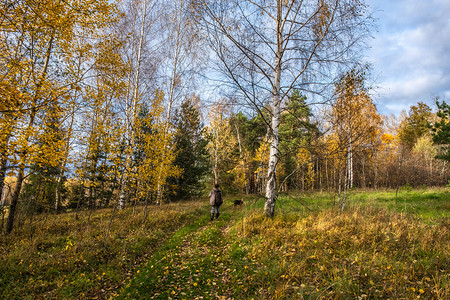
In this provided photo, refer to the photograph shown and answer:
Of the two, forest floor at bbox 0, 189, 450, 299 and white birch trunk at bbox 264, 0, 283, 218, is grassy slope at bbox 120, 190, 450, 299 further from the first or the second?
white birch trunk at bbox 264, 0, 283, 218

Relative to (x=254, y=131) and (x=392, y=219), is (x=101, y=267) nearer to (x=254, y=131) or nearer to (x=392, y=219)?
(x=392, y=219)

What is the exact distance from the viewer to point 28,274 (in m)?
3.93

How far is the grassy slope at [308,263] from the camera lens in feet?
9.71

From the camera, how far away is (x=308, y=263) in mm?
3723

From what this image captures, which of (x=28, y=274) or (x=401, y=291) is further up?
(x=401, y=291)

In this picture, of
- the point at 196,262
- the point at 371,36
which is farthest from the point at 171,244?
the point at 371,36

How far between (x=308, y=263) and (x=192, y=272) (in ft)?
7.81

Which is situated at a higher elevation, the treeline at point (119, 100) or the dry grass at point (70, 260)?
the treeline at point (119, 100)

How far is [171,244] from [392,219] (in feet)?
21.7

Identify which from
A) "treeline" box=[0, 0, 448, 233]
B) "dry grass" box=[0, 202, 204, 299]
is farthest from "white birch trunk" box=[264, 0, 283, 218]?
"dry grass" box=[0, 202, 204, 299]

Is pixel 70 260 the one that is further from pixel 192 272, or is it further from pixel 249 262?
pixel 249 262

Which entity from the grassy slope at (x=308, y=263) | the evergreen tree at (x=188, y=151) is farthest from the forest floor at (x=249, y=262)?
the evergreen tree at (x=188, y=151)

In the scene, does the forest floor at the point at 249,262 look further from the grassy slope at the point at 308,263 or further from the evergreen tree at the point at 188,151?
the evergreen tree at the point at 188,151

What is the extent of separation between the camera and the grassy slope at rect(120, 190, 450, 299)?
296 cm
